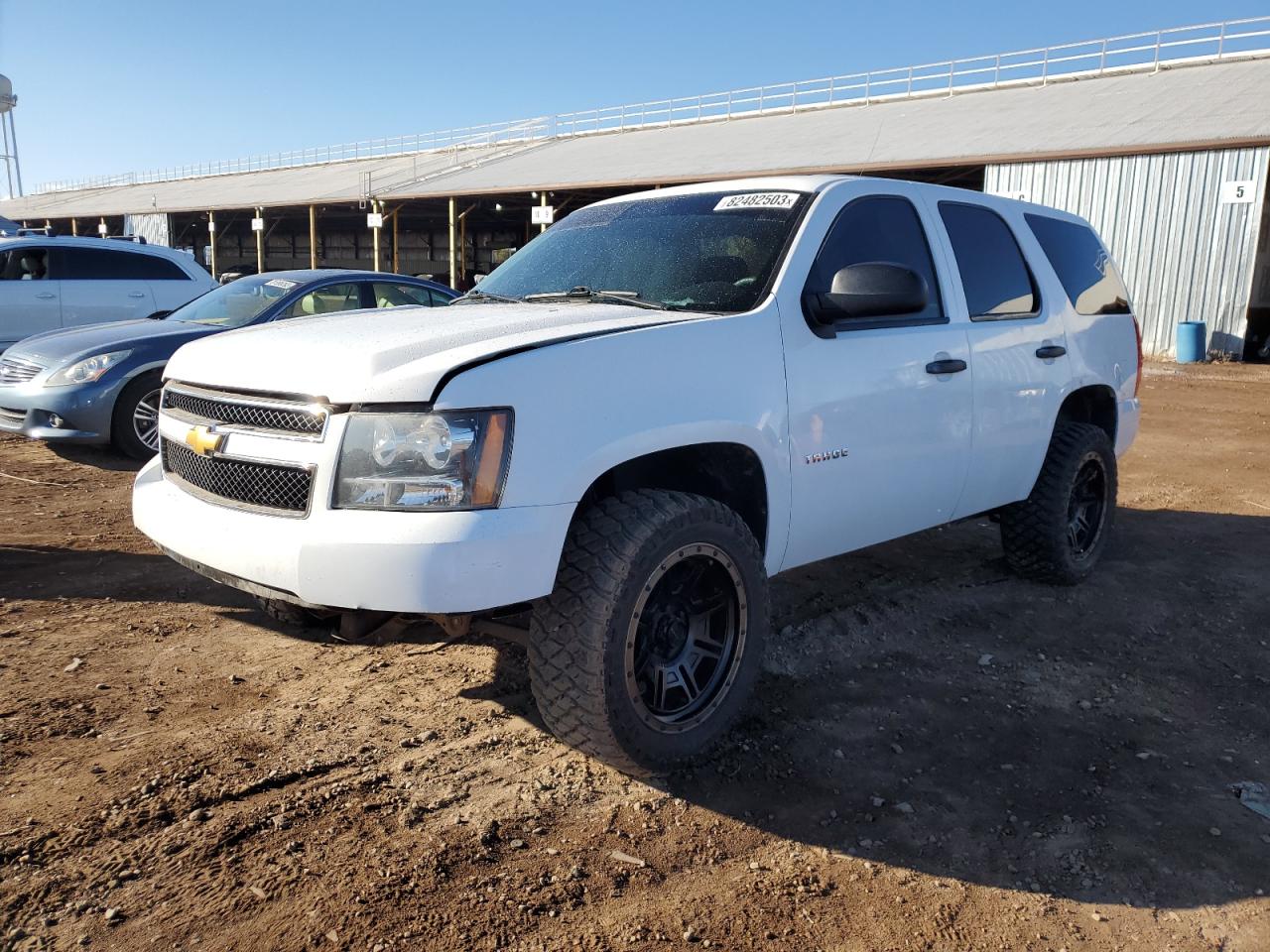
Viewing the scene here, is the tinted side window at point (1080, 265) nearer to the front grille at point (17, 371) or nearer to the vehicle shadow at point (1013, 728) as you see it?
the vehicle shadow at point (1013, 728)

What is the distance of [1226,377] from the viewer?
16266 millimetres

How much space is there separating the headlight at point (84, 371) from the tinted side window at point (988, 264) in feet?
20.4

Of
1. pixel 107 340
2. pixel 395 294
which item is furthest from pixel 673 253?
pixel 107 340

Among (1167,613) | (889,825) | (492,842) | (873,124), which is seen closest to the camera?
(492,842)

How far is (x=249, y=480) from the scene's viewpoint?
9.88 ft

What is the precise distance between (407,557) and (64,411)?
20.1 ft

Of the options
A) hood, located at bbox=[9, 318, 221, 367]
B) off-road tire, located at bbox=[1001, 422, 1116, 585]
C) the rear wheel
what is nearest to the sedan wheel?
the rear wheel

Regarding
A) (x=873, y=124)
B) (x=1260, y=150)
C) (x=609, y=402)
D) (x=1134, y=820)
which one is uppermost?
(x=873, y=124)

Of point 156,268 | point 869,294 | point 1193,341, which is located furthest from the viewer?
point 1193,341

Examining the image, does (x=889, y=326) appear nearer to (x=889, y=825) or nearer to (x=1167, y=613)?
(x=889, y=825)

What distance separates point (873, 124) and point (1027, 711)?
25257 millimetres

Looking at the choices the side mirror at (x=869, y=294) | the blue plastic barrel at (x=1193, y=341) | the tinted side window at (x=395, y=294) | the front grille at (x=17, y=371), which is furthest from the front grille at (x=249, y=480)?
the blue plastic barrel at (x=1193, y=341)

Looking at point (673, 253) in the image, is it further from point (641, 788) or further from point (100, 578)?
point (100, 578)

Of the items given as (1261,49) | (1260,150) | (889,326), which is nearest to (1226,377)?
(1260,150)
